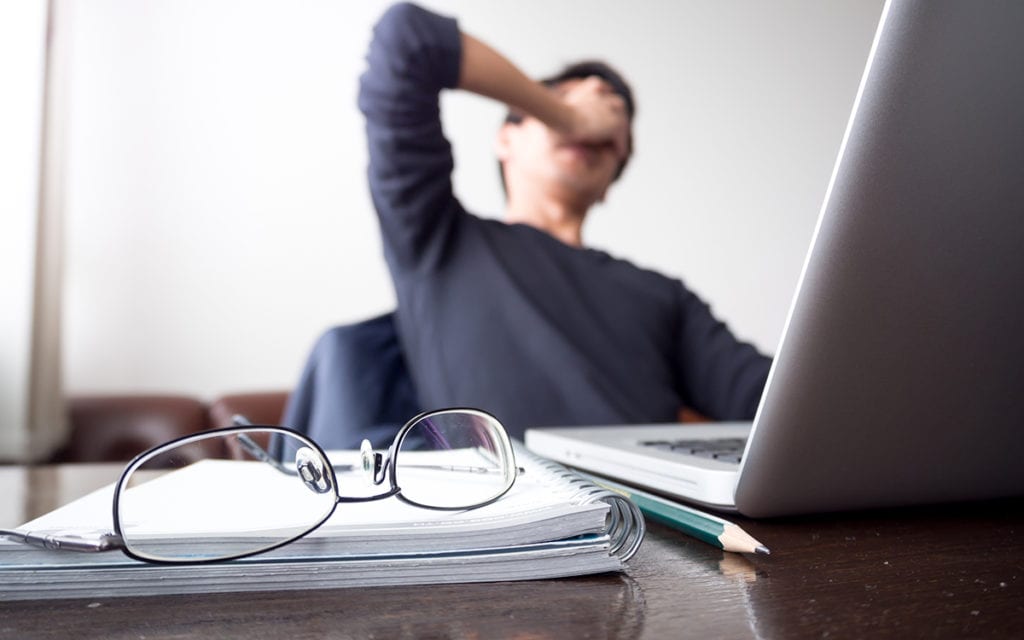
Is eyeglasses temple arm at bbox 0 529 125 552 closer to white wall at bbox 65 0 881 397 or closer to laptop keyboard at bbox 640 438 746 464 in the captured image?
laptop keyboard at bbox 640 438 746 464

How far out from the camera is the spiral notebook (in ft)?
0.98

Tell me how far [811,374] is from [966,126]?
0.13 metres

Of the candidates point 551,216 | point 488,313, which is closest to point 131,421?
point 488,313

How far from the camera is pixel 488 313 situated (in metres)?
1.33

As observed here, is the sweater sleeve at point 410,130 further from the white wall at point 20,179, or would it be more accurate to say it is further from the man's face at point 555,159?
the white wall at point 20,179

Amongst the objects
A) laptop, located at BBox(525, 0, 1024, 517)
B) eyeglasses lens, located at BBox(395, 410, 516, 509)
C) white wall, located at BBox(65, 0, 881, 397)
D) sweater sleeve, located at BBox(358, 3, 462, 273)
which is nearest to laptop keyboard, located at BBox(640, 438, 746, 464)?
laptop, located at BBox(525, 0, 1024, 517)

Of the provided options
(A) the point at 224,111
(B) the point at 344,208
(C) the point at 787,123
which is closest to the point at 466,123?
(B) the point at 344,208

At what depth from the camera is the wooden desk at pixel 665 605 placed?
27cm

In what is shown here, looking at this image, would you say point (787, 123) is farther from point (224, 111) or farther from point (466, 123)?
point (224, 111)

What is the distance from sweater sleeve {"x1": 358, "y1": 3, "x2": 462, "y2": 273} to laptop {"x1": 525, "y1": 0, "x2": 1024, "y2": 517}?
0.92 meters

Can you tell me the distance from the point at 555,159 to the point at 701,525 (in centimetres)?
144

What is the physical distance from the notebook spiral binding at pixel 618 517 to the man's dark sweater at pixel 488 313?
86 centimetres

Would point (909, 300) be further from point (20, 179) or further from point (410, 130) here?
point (20, 179)

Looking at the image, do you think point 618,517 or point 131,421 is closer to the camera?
point 618,517
